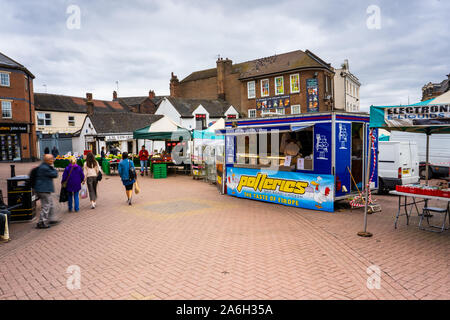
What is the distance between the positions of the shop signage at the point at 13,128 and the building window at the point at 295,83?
2749cm

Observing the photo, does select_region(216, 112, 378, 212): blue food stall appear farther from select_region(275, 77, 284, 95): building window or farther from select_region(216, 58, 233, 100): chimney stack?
select_region(216, 58, 233, 100): chimney stack

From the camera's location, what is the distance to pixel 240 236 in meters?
6.83

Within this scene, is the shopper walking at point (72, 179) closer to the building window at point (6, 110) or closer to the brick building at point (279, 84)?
the building window at point (6, 110)

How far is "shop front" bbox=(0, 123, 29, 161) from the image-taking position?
98.7ft

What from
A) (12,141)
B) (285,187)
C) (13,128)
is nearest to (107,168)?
(285,187)

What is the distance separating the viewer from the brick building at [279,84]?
33.2 m

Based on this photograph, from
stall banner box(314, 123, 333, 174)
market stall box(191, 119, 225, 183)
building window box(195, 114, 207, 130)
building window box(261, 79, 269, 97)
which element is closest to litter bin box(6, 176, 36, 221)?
stall banner box(314, 123, 333, 174)

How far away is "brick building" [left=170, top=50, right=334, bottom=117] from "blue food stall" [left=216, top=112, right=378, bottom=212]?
23.5 meters

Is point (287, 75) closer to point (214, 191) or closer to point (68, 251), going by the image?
point (214, 191)

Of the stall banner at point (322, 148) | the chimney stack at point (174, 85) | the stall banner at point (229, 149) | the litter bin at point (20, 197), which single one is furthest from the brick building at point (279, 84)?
the litter bin at point (20, 197)

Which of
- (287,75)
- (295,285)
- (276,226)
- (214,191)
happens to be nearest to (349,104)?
(287,75)

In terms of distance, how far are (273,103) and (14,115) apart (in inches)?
1045

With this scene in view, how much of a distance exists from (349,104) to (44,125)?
41462 millimetres

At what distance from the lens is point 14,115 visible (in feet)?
101
